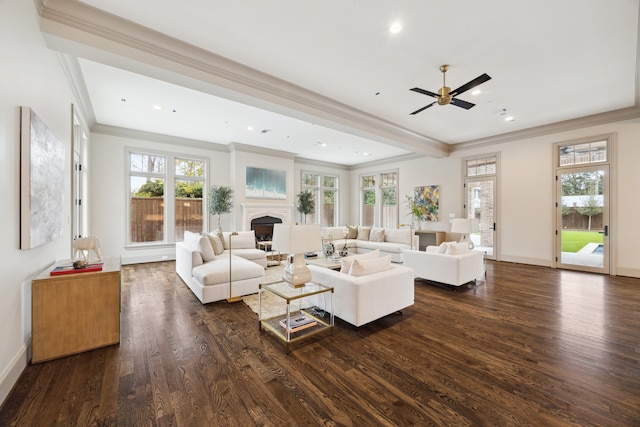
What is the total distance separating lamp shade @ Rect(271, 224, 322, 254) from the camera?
8.86 feet

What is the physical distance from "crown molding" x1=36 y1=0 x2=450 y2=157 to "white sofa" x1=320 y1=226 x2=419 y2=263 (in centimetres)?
347

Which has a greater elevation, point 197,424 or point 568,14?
point 568,14

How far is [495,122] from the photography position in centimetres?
570

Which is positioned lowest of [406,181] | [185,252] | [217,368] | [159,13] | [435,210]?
[217,368]

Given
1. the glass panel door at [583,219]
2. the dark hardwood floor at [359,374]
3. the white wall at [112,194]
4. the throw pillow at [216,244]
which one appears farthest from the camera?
the white wall at [112,194]

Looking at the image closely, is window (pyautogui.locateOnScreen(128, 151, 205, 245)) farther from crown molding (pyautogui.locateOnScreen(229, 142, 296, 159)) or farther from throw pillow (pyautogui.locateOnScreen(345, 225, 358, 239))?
throw pillow (pyautogui.locateOnScreen(345, 225, 358, 239))

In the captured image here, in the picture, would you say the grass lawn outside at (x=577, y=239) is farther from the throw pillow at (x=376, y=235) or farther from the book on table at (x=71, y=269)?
the book on table at (x=71, y=269)

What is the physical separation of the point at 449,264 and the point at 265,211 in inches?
211

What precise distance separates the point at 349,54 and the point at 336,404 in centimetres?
354

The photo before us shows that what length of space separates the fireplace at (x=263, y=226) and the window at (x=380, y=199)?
12.0 feet

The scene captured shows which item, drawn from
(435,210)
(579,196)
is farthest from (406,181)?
(579,196)

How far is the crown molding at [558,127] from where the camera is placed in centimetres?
500

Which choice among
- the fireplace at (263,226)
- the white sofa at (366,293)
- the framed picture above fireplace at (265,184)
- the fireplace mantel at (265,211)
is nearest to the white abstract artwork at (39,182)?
the white sofa at (366,293)

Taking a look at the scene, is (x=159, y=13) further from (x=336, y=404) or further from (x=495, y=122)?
(x=495, y=122)
